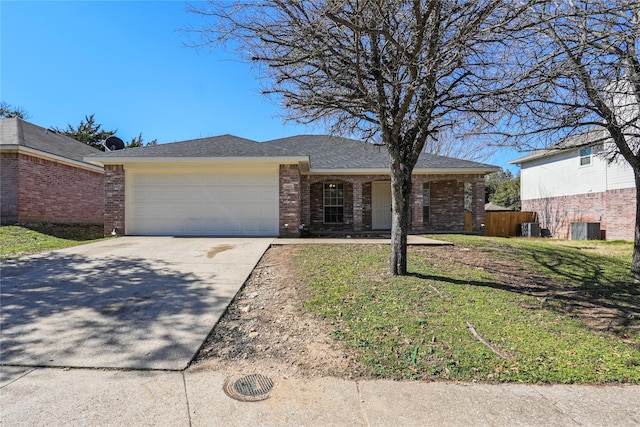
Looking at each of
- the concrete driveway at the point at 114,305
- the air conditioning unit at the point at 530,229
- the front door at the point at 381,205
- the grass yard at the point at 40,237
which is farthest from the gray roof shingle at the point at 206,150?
the air conditioning unit at the point at 530,229

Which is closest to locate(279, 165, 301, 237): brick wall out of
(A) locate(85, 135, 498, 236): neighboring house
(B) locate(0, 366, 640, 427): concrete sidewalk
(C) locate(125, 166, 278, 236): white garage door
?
(A) locate(85, 135, 498, 236): neighboring house

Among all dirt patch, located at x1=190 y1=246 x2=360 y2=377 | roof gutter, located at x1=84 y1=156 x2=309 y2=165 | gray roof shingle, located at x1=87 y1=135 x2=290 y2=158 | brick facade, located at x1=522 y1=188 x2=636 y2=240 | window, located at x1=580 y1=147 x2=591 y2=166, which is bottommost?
dirt patch, located at x1=190 y1=246 x2=360 y2=377

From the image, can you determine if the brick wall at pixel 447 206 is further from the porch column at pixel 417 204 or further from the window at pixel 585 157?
the window at pixel 585 157

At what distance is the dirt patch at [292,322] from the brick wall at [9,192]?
11.0m

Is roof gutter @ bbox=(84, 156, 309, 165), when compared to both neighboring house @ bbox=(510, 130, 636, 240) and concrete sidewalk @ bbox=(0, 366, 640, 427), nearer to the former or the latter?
concrete sidewalk @ bbox=(0, 366, 640, 427)

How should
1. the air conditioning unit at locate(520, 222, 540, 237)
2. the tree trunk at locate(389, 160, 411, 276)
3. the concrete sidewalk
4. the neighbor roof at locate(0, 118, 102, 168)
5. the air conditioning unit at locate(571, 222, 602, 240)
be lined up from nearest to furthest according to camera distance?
1. the concrete sidewalk
2. the tree trunk at locate(389, 160, 411, 276)
3. the neighbor roof at locate(0, 118, 102, 168)
4. the air conditioning unit at locate(571, 222, 602, 240)
5. the air conditioning unit at locate(520, 222, 540, 237)

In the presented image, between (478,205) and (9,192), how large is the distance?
717 inches

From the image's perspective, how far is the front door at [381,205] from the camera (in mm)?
15023

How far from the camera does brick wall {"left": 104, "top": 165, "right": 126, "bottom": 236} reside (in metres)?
11.0

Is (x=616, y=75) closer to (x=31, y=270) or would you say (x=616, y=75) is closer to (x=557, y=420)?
(x=557, y=420)

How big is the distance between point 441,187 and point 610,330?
1131 centimetres

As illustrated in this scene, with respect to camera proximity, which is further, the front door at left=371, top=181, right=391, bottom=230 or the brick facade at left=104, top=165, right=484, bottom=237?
the front door at left=371, top=181, right=391, bottom=230

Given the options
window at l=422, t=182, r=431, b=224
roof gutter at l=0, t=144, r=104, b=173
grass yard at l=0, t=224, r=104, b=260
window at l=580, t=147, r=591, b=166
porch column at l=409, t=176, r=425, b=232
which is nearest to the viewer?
grass yard at l=0, t=224, r=104, b=260

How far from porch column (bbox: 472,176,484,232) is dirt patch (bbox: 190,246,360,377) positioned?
11309mm
